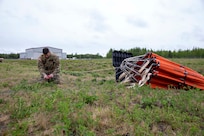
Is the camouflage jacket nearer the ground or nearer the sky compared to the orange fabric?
nearer the sky

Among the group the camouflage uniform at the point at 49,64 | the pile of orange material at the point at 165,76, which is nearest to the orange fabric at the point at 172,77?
the pile of orange material at the point at 165,76

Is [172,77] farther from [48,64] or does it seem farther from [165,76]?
[48,64]

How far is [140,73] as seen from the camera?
273 inches

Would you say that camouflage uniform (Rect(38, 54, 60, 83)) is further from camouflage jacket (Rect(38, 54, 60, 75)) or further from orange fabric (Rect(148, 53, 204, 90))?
orange fabric (Rect(148, 53, 204, 90))

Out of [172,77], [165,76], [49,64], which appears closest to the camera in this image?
[165,76]

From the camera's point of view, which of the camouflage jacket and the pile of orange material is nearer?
the pile of orange material

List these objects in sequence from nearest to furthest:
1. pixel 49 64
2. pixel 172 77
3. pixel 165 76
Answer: pixel 165 76
pixel 172 77
pixel 49 64

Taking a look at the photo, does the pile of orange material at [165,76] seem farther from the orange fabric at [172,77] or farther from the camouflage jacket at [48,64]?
the camouflage jacket at [48,64]

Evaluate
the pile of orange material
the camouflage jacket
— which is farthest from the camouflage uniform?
the pile of orange material

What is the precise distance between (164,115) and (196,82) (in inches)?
155

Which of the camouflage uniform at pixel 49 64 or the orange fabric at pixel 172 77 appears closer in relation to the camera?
the orange fabric at pixel 172 77

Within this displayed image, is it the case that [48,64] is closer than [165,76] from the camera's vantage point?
No

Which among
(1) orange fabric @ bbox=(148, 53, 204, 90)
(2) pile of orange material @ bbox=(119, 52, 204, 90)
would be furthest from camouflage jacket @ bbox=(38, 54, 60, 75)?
(1) orange fabric @ bbox=(148, 53, 204, 90)

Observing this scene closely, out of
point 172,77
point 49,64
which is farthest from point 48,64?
point 172,77
